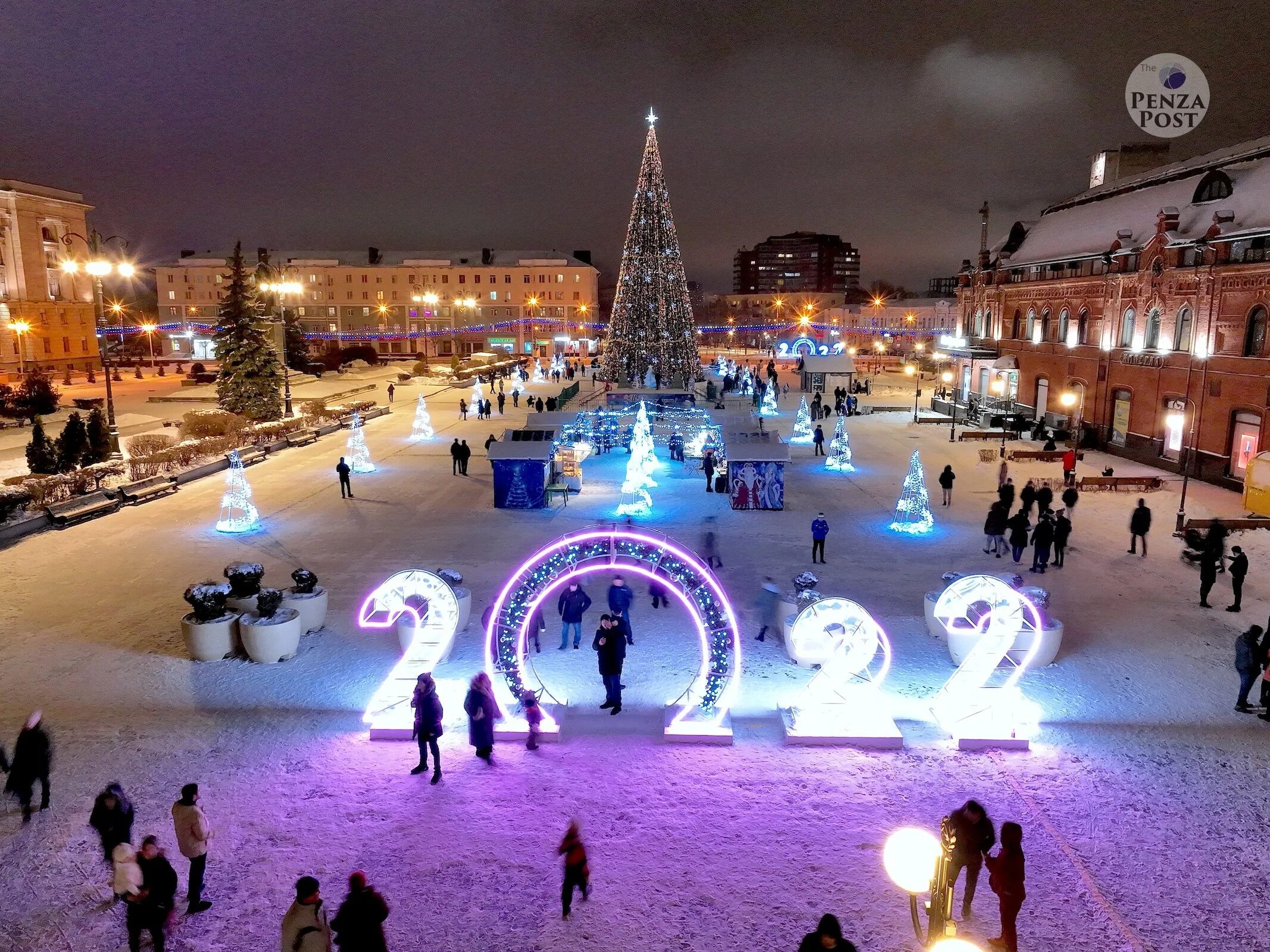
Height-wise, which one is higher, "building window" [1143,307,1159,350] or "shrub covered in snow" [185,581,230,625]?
"building window" [1143,307,1159,350]

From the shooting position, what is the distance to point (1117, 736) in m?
9.69

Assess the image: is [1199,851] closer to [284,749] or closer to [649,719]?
[649,719]

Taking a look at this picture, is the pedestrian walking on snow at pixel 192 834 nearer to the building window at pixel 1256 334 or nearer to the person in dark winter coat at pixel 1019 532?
the person in dark winter coat at pixel 1019 532

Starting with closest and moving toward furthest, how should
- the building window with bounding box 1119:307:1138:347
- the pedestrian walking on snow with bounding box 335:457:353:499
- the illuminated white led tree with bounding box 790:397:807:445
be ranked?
the pedestrian walking on snow with bounding box 335:457:353:499 < the building window with bounding box 1119:307:1138:347 < the illuminated white led tree with bounding box 790:397:807:445

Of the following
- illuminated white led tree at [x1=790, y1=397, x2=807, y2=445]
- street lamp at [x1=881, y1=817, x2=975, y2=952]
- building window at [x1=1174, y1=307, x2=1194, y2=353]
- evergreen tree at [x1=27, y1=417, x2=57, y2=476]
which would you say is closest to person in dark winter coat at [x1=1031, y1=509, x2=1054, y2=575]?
street lamp at [x1=881, y1=817, x2=975, y2=952]

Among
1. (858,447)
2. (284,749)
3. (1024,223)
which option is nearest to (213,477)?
(284,749)

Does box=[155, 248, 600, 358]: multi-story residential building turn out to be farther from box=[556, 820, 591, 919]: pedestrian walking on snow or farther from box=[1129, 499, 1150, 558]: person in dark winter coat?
box=[556, 820, 591, 919]: pedestrian walking on snow

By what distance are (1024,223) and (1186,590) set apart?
34690 millimetres

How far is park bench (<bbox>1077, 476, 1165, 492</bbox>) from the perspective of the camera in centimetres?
2327

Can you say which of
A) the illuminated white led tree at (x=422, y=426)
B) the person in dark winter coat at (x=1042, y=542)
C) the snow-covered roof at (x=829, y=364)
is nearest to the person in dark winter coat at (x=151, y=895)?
the person in dark winter coat at (x=1042, y=542)

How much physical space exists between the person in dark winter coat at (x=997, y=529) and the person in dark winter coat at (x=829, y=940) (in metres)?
13.6

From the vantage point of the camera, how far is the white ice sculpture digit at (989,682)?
963 centimetres

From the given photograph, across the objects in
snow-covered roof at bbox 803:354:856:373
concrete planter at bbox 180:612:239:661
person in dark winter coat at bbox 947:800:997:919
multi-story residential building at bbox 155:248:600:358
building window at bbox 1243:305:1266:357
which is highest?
multi-story residential building at bbox 155:248:600:358

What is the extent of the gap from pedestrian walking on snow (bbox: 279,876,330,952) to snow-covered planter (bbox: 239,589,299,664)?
22.3 feet
